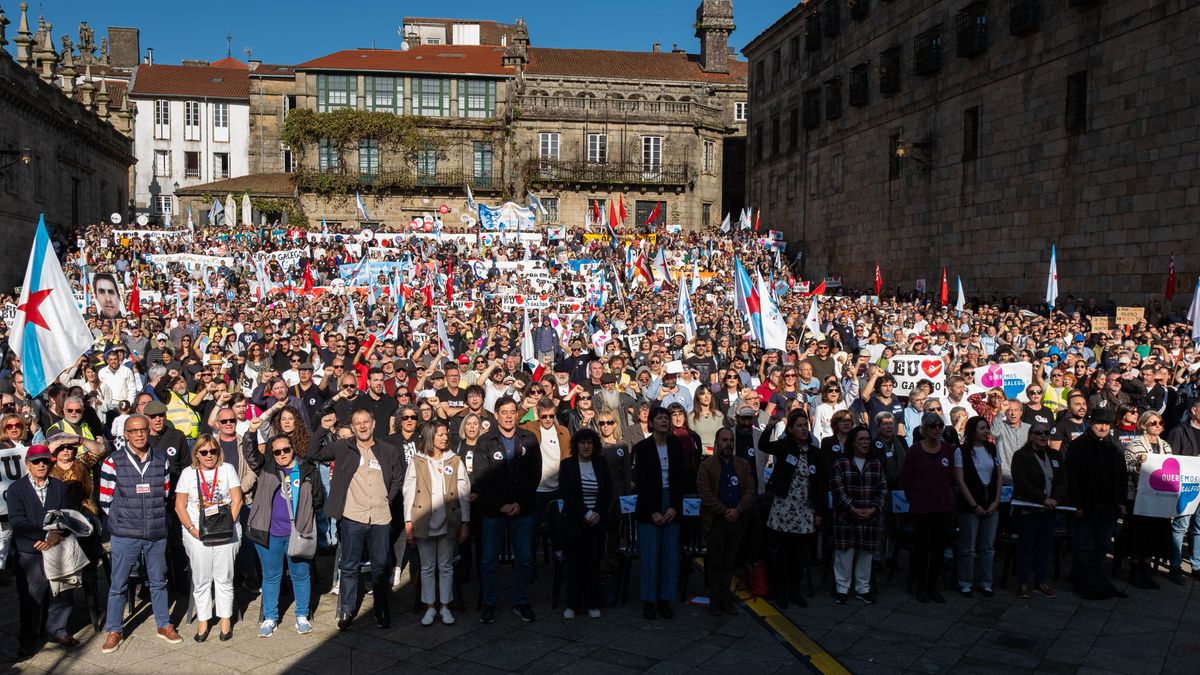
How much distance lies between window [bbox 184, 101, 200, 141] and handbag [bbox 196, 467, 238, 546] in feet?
187

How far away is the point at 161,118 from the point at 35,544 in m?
58.2

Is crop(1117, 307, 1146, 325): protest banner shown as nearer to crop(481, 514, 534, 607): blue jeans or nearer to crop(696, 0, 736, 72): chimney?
crop(481, 514, 534, 607): blue jeans

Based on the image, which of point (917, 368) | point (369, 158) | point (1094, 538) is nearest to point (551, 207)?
point (369, 158)

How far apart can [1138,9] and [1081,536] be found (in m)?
18.1

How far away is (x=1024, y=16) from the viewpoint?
85.7ft

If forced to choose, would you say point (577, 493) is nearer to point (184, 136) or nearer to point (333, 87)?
point (333, 87)

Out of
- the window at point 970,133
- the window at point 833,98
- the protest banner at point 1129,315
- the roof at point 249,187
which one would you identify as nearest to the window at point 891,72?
the window at point 833,98

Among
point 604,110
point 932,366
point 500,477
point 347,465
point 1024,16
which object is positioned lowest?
point 500,477

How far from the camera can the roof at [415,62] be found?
5284cm

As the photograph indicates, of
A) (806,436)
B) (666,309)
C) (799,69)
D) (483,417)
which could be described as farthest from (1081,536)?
(799,69)

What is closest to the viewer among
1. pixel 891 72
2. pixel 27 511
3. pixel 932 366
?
pixel 27 511

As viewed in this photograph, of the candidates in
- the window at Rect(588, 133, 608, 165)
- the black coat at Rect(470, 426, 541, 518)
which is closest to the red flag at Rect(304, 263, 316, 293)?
the black coat at Rect(470, 426, 541, 518)

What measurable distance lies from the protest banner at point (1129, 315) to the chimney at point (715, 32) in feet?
132

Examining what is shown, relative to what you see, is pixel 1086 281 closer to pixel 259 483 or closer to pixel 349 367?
pixel 349 367
